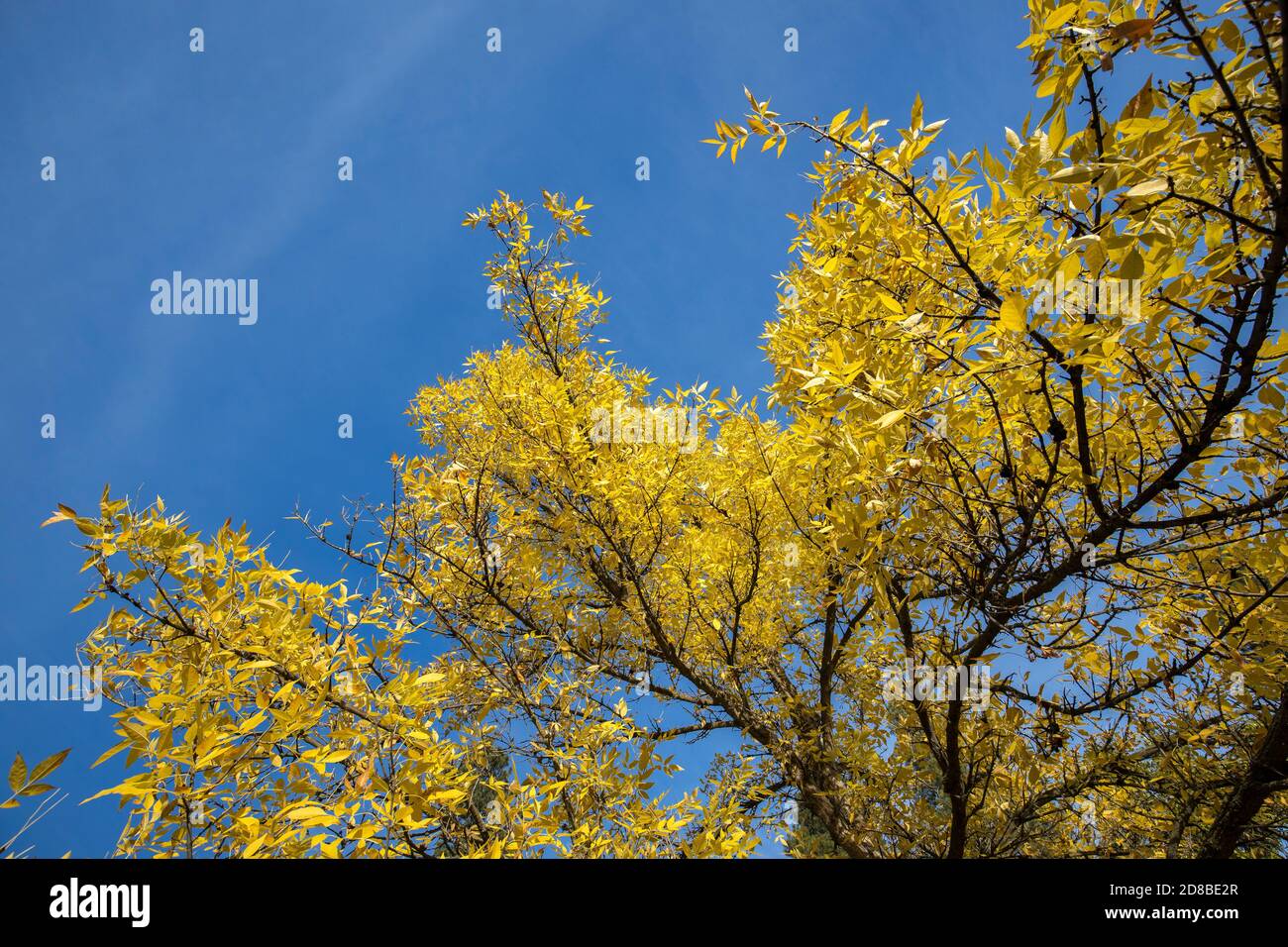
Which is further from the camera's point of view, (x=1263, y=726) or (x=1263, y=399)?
(x=1263, y=726)

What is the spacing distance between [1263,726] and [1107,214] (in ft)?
10.6

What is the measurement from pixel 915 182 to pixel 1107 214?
612 millimetres

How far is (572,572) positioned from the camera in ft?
17.8

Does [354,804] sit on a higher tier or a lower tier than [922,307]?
lower

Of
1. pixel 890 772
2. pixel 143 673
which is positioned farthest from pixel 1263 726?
pixel 143 673

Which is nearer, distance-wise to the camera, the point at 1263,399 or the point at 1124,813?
the point at 1263,399

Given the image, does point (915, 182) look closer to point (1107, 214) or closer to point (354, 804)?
point (1107, 214)

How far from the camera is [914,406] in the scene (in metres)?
2.13

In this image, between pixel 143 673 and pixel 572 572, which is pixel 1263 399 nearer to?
pixel 143 673

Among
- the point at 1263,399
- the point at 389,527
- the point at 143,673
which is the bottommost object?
the point at 143,673
